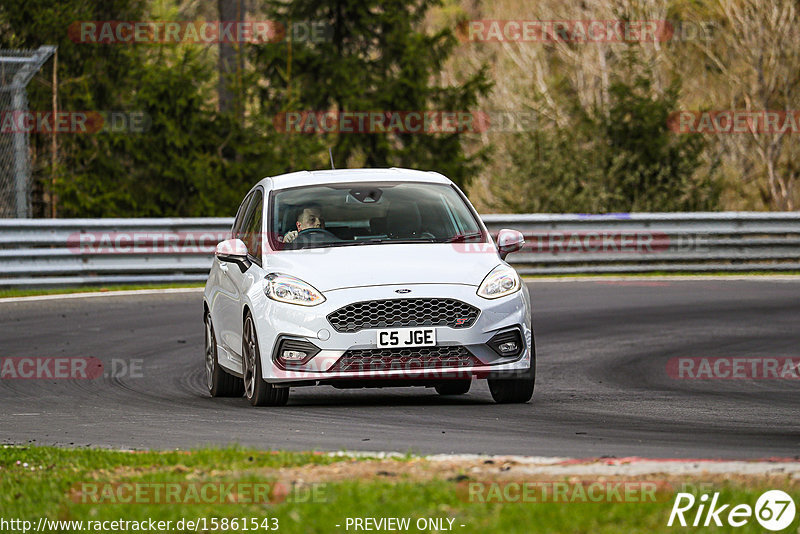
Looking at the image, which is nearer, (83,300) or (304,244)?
(304,244)

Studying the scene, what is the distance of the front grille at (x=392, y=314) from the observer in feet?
32.1

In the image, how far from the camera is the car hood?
9875mm

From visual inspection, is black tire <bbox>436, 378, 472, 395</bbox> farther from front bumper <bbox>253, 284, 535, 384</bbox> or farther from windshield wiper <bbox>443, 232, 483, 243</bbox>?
front bumper <bbox>253, 284, 535, 384</bbox>

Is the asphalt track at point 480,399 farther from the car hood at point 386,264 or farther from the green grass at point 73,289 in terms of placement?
the green grass at point 73,289

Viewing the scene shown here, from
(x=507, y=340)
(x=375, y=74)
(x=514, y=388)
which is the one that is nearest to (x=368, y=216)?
(x=507, y=340)

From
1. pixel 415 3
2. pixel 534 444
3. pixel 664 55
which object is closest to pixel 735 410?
pixel 534 444

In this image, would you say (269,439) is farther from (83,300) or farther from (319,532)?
(83,300)

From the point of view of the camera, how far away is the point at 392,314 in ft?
32.1

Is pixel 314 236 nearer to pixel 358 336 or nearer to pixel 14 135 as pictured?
pixel 358 336

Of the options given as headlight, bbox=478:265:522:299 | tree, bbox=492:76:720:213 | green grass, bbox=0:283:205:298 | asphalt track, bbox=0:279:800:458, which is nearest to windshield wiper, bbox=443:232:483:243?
headlight, bbox=478:265:522:299

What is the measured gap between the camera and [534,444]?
7.89m

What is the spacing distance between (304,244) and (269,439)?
2511 millimetres

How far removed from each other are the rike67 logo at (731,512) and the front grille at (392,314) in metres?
4.18

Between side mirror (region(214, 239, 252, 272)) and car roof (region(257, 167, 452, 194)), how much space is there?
75 centimetres
